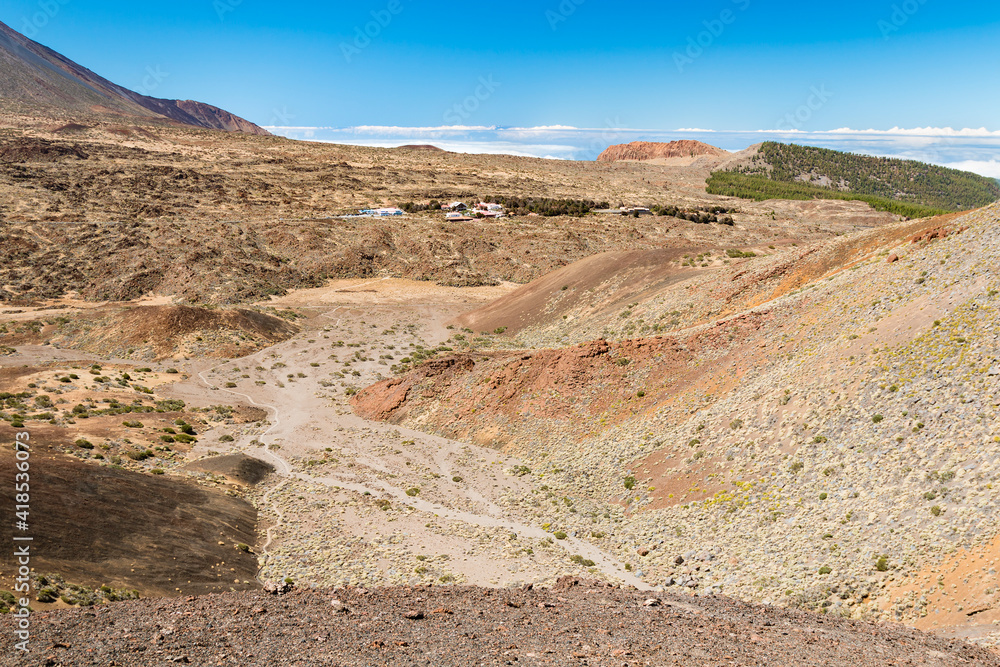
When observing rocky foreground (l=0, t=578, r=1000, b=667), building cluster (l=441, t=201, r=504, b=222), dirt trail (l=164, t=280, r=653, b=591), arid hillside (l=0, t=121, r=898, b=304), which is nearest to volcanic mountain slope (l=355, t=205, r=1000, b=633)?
dirt trail (l=164, t=280, r=653, b=591)

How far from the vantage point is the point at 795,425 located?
24688mm

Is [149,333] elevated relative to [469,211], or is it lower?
lower

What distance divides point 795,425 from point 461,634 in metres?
17.3

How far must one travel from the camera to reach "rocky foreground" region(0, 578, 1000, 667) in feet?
44.0

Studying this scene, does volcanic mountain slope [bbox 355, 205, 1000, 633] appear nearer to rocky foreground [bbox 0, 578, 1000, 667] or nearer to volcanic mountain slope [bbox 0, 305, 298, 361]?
rocky foreground [bbox 0, 578, 1000, 667]

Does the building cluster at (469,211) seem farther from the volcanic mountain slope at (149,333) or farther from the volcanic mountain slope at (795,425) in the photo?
the volcanic mountain slope at (795,425)

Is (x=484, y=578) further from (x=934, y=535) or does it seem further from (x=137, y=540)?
(x=934, y=535)

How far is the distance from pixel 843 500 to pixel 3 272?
8708cm

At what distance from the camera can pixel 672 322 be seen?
4575 cm

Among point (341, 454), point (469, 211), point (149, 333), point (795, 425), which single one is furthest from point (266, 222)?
point (795, 425)

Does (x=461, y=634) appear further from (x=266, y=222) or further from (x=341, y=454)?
(x=266, y=222)

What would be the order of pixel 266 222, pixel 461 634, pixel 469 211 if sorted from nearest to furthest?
pixel 461 634
pixel 266 222
pixel 469 211

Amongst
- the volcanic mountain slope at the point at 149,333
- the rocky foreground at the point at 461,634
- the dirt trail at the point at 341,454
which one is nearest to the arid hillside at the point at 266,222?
the volcanic mountain slope at the point at 149,333

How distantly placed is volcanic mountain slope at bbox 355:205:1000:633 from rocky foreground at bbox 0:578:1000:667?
2.15 meters
